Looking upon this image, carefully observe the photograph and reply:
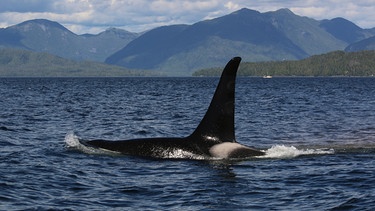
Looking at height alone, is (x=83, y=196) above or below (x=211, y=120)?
below

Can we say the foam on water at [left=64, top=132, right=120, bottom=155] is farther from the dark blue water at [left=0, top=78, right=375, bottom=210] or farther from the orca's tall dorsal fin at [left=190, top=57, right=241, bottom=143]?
the orca's tall dorsal fin at [left=190, top=57, right=241, bottom=143]

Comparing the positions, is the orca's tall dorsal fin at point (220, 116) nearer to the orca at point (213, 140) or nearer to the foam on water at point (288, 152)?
the orca at point (213, 140)

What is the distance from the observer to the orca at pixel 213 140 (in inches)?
763

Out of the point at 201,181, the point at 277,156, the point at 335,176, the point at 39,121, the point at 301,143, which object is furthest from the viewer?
the point at 39,121

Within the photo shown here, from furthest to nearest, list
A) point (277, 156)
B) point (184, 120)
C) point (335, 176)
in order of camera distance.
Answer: point (184, 120)
point (277, 156)
point (335, 176)

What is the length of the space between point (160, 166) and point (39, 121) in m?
23.3

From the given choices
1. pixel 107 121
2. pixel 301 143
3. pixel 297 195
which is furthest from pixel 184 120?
pixel 297 195

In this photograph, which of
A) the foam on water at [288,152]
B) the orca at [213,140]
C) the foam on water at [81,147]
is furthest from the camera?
the foam on water at [288,152]

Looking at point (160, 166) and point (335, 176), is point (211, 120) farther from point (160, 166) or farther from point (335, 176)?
point (335, 176)

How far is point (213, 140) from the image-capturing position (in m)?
20.0

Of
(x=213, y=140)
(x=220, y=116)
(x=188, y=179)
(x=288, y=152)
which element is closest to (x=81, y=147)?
(x=213, y=140)

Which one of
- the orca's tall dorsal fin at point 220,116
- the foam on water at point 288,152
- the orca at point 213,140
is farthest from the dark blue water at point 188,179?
the orca's tall dorsal fin at point 220,116

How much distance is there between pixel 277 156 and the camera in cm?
2209

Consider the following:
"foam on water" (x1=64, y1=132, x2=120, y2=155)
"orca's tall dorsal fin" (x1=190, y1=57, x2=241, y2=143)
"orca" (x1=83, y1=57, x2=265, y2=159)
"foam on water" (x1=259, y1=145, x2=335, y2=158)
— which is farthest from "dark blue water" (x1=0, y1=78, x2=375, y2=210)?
"orca's tall dorsal fin" (x1=190, y1=57, x2=241, y2=143)
